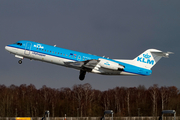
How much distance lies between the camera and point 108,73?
4412 cm

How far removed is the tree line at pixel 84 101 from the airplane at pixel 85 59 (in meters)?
27.8

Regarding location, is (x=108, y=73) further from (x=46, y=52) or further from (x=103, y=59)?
(x=46, y=52)

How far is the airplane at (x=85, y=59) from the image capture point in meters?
42.6

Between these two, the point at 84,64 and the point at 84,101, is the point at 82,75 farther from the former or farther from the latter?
the point at 84,101

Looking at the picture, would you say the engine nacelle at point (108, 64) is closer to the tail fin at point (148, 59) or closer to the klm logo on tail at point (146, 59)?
the tail fin at point (148, 59)

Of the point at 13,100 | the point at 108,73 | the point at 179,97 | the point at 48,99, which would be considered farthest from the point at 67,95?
the point at 108,73

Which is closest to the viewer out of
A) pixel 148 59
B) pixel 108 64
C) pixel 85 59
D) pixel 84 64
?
pixel 108 64

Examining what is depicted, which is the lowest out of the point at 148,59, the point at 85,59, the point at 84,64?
the point at 84,64

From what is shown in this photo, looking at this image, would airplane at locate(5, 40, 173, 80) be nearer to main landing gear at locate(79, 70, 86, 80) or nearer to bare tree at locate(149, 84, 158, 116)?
main landing gear at locate(79, 70, 86, 80)

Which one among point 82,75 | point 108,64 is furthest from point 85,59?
point 108,64

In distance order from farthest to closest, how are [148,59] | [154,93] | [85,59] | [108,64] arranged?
1. [154,93]
2. [148,59]
3. [85,59]
4. [108,64]

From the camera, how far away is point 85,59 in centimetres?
4341

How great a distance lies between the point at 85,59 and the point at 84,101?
3912 centimetres

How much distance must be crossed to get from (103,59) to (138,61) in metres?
6.07
